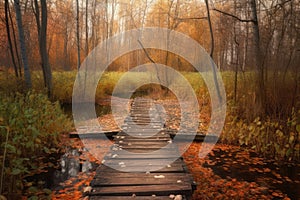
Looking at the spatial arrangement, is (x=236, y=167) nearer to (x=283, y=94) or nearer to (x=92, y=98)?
(x=283, y=94)

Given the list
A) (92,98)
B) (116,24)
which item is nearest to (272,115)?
(92,98)

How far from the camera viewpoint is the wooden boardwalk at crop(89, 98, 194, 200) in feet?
8.54

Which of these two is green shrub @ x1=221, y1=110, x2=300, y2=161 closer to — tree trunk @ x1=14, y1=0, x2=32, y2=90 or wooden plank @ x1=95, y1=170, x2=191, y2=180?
wooden plank @ x1=95, y1=170, x2=191, y2=180

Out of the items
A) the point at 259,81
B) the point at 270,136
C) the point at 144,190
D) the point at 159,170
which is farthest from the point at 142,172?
the point at 259,81

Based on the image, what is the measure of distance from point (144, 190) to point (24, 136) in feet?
8.54

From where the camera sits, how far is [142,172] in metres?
3.13

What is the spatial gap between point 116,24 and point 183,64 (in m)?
16.1

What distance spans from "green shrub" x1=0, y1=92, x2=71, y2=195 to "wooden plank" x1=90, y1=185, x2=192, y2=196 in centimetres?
98

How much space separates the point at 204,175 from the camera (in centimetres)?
395

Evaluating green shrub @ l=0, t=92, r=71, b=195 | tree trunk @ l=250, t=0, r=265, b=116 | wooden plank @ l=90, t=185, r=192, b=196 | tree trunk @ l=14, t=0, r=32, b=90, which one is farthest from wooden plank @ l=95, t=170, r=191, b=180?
tree trunk @ l=14, t=0, r=32, b=90

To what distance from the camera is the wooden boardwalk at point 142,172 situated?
260cm

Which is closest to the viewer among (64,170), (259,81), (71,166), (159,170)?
(159,170)

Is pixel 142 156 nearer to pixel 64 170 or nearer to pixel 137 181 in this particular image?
pixel 137 181

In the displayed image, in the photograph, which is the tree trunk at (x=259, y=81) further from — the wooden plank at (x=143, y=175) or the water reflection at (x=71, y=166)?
the water reflection at (x=71, y=166)
